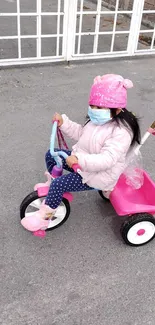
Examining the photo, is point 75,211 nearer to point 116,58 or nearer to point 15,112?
point 15,112

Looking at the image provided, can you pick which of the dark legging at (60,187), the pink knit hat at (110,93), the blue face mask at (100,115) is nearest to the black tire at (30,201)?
the dark legging at (60,187)

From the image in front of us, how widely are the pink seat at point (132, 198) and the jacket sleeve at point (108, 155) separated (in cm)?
26

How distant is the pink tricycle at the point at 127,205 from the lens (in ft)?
6.21

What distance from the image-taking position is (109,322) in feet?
5.35

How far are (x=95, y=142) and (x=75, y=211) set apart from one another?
572mm

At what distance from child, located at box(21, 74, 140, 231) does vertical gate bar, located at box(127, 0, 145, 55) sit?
2703 mm

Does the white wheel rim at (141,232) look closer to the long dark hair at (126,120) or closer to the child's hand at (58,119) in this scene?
the long dark hair at (126,120)

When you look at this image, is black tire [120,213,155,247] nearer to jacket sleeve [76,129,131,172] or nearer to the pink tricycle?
the pink tricycle

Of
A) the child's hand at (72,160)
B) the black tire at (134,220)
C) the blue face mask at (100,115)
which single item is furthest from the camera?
the black tire at (134,220)

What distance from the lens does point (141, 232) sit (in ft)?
Answer: 6.41

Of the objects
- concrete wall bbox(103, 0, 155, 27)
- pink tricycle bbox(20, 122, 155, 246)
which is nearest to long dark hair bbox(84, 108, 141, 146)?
pink tricycle bbox(20, 122, 155, 246)

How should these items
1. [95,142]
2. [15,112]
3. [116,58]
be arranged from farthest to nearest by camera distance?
1. [116,58]
2. [15,112]
3. [95,142]

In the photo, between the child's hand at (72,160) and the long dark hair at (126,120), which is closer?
the child's hand at (72,160)

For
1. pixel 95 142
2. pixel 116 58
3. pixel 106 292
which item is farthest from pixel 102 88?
pixel 116 58
